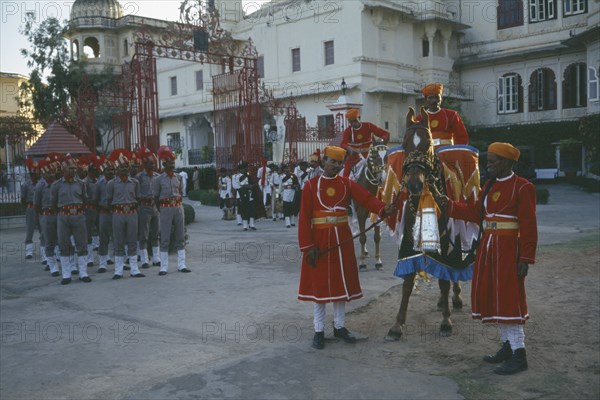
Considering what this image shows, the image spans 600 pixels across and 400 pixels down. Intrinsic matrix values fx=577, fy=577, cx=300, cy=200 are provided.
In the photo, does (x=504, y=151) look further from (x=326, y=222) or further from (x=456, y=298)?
(x=456, y=298)

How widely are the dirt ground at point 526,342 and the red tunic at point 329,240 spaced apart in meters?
0.67

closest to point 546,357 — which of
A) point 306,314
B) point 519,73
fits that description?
point 306,314

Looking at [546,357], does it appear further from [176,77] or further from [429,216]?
[176,77]

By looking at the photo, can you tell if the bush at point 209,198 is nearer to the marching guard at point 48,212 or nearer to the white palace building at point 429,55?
the white palace building at point 429,55

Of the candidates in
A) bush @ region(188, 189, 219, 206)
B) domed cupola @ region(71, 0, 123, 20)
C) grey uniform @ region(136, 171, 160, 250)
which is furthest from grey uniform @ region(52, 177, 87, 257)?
domed cupola @ region(71, 0, 123, 20)

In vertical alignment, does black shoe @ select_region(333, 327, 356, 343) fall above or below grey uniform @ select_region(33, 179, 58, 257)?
below

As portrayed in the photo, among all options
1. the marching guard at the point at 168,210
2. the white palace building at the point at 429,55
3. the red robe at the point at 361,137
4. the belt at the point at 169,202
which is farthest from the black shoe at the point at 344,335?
the white palace building at the point at 429,55

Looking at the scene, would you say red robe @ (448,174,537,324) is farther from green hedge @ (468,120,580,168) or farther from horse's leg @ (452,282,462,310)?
green hedge @ (468,120,580,168)

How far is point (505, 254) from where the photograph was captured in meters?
5.11

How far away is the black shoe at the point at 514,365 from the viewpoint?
5008 mm

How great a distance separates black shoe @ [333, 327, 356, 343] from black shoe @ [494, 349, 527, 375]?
150 centimetres

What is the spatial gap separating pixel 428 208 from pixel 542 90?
30374 millimetres

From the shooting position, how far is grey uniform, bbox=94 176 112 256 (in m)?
10.9

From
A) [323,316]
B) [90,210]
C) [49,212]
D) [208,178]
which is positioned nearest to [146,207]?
[49,212]
